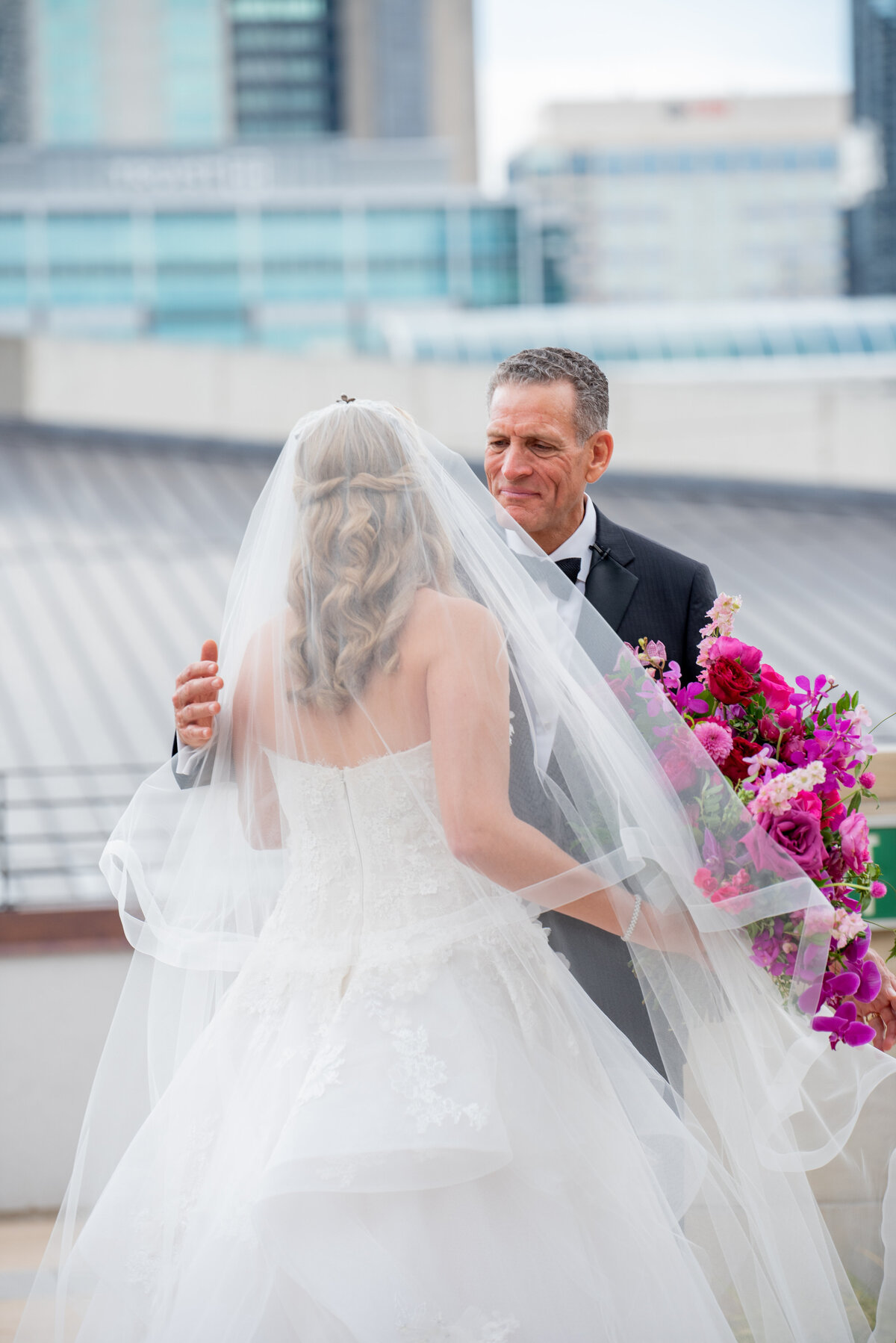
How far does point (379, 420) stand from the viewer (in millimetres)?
2236

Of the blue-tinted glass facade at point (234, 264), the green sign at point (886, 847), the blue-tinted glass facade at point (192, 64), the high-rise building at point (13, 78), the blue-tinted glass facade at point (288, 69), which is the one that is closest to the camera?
the green sign at point (886, 847)

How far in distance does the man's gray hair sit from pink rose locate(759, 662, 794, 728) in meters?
0.81

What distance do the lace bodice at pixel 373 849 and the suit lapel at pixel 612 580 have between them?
796 mm

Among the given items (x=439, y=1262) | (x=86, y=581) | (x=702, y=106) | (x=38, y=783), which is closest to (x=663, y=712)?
(x=439, y=1262)

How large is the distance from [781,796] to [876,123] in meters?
128

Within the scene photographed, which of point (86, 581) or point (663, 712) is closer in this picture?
point (663, 712)

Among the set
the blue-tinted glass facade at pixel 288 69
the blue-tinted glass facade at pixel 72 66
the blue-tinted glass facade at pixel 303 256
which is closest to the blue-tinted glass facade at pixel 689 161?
the blue-tinted glass facade at pixel 288 69

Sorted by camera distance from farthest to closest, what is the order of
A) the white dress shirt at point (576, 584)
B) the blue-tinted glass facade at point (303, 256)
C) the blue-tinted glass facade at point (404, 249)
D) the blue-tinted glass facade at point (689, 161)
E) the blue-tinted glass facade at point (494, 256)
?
the blue-tinted glass facade at point (689, 161), the blue-tinted glass facade at point (494, 256), the blue-tinted glass facade at point (404, 249), the blue-tinted glass facade at point (303, 256), the white dress shirt at point (576, 584)

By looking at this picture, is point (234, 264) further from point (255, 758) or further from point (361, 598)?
point (361, 598)

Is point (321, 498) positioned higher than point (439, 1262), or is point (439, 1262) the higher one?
point (321, 498)

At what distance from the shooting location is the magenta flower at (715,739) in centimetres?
235

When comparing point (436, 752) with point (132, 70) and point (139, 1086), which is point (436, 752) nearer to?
point (139, 1086)

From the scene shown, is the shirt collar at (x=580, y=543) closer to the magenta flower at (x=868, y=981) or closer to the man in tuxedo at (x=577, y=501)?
the man in tuxedo at (x=577, y=501)

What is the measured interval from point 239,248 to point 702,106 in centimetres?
5130
